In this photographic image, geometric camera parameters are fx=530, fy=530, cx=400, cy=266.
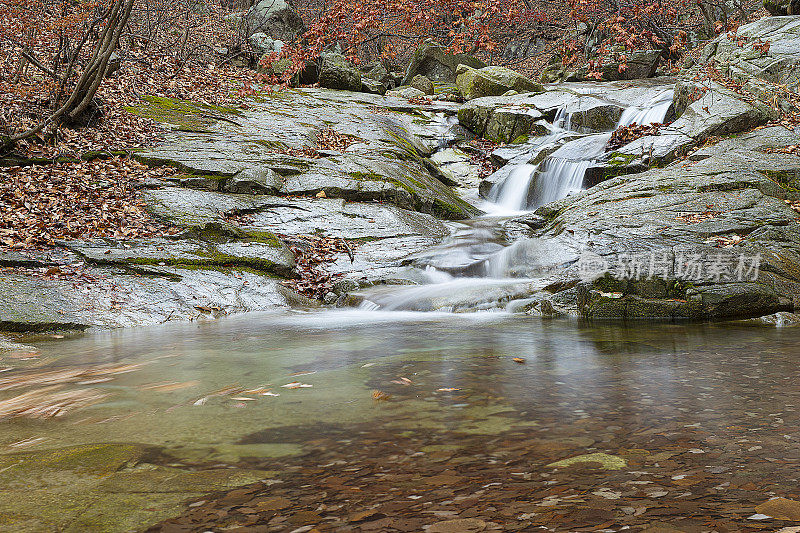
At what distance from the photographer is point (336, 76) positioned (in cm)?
2059

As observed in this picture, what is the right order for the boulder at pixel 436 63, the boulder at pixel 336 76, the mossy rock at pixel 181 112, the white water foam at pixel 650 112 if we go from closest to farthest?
1. the mossy rock at pixel 181 112
2. the white water foam at pixel 650 112
3. the boulder at pixel 336 76
4. the boulder at pixel 436 63

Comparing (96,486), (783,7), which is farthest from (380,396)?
(783,7)

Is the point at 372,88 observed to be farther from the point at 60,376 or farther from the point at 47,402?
the point at 47,402

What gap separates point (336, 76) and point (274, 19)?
6.02 meters

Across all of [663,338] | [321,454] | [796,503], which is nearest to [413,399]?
[321,454]

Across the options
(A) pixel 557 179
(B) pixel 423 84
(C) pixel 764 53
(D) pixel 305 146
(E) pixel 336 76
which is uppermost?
(B) pixel 423 84

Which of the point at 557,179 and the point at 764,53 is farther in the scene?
the point at 764,53

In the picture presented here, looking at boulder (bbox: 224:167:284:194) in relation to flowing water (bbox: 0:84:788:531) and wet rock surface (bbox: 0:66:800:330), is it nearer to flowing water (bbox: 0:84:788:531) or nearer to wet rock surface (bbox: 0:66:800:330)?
wet rock surface (bbox: 0:66:800:330)

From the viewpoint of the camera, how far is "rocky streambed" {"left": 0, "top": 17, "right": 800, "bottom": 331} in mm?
6422

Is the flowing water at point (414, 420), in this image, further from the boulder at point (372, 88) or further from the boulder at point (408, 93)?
the boulder at point (372, 88)

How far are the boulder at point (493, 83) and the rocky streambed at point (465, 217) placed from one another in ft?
12.4

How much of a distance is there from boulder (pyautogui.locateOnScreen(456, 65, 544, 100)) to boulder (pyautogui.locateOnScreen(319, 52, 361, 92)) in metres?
4.39

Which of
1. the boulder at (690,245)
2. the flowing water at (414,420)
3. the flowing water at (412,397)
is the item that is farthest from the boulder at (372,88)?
the flowing water at (414,420)

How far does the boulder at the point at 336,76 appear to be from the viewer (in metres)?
20.5
